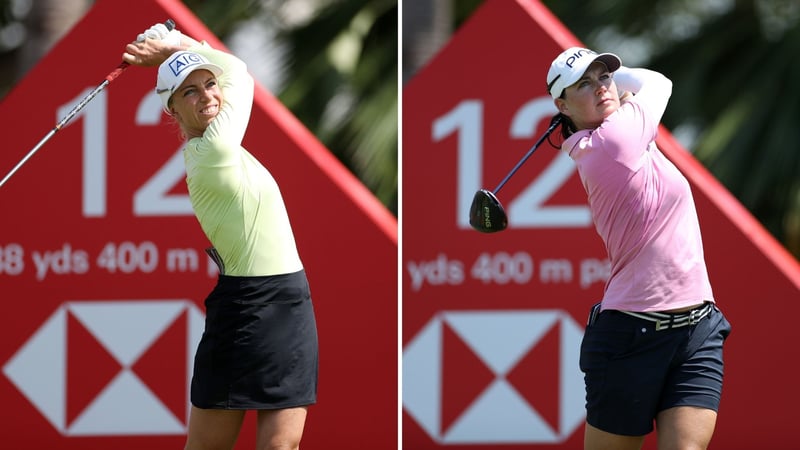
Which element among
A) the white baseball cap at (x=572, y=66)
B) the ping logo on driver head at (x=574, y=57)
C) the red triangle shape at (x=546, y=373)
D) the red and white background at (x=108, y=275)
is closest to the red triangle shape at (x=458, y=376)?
the red triangle shape at (x=546, y=373)

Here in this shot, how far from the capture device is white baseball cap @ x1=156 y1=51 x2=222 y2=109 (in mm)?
4746

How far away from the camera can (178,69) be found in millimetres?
4770

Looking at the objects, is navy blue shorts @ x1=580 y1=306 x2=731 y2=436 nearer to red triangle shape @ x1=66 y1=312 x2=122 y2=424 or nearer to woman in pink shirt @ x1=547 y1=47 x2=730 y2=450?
woman in pink shirt @ x1=547 y1=47 x2=730 y2=450

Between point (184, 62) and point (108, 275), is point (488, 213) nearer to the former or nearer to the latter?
point (184, 62)

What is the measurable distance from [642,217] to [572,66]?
1.95 feet

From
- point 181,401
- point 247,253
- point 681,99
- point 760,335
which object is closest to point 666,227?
point 247,253

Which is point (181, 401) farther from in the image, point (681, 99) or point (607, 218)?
point (681, 99)

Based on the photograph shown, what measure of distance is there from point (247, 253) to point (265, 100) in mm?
2094

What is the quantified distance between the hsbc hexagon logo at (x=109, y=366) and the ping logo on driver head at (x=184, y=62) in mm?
2210

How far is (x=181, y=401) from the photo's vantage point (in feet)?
22.3

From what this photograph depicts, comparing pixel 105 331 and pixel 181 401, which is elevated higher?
pixel 105 331

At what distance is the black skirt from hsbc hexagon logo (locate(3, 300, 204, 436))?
202cm

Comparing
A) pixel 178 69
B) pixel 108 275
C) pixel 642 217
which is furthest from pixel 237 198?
pixel 108 275

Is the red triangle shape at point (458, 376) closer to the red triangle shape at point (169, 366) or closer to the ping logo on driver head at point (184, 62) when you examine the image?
the red triangle shape at point (169, 366)
